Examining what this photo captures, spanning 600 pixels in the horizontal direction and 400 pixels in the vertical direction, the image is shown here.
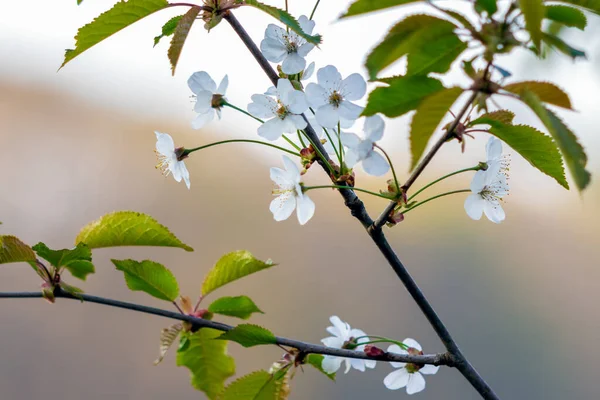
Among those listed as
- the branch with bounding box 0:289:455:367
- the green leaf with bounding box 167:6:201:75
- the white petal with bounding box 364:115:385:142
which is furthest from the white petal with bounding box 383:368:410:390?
the green leaf with bounding box 167:6:201:75

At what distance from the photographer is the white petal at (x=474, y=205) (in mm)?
584

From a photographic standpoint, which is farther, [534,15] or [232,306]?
[232,306]

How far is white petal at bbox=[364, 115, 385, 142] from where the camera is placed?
49 centimetres

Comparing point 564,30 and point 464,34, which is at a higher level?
point 564,30

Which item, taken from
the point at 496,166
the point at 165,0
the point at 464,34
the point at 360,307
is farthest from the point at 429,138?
the point at 360,307

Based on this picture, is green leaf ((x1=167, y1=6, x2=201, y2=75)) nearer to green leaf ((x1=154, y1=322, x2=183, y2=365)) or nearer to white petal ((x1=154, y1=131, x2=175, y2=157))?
white petal ((x1=154, y1=131, x2=175, y2=157))

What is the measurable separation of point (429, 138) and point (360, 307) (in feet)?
10.1

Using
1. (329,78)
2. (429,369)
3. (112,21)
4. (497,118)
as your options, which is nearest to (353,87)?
(329,78)

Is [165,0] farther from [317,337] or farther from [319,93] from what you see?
[317,337]

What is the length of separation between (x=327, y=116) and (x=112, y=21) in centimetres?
22

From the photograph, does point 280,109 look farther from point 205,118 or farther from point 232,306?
point 232,306

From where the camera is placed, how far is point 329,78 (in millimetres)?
532

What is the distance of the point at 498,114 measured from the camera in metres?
0.49

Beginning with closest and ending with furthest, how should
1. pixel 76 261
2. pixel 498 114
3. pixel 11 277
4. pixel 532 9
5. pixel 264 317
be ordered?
pixel 532 9 → pixel 498 114 → pixel 76 261 → pixel 11 277 → pixel 264 317
